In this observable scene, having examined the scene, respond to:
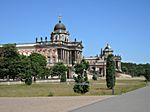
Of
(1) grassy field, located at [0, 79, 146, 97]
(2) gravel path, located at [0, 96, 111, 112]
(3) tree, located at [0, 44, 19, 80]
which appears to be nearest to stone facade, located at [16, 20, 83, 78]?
(3) tree, located at [0, 44, 19, 80]

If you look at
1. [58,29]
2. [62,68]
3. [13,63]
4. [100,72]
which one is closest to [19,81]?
[13,63]

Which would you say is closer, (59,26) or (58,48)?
(58,48)

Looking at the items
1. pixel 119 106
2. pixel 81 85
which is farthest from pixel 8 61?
pixel 119 106

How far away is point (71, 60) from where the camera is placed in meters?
136

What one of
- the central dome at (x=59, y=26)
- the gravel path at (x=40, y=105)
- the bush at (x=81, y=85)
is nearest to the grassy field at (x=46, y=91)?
the bush at (x=81, y=85)

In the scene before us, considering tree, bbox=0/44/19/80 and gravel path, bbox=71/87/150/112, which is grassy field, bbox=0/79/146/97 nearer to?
gravel path, bbox=71/87/150/112

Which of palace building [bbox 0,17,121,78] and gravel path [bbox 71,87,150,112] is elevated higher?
palace building [bbox 0,17,121,78]

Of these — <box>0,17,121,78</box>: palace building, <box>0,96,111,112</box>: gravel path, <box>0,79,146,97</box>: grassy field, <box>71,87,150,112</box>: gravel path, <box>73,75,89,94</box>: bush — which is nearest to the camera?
<box>71,87,150,112</box>: gravel path

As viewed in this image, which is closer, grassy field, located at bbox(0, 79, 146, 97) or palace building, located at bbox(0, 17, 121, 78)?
grassy field, located at bbox(0, 79, 146, 97)

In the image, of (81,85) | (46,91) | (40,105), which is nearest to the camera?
(40,105)

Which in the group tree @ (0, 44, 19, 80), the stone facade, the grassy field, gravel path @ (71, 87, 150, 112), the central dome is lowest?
gravel path @ (71, 87, 150, 112)

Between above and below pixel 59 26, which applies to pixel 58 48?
below

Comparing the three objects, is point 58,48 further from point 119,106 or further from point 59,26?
point 119,106

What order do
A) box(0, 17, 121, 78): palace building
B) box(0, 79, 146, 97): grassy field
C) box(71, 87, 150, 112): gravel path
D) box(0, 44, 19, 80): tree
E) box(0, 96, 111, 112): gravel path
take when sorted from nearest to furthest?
box(71, 87, 150, 112): gravel path → box(0, 96, 111, 112): gravel path → box(0, 79, 146, 97): grassy field → box(0, 44, 19, 80): tree → box(0, 17, 121, 78): palace building
